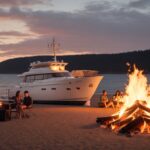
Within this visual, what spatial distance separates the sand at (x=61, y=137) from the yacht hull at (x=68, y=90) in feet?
34.7

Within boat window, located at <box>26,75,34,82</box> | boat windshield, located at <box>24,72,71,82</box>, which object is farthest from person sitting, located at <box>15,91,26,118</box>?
boat window, located at <box>26,75,34,82</box>

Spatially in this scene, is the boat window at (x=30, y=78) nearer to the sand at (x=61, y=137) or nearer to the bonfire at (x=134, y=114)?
the sand at (x=61, y=137)

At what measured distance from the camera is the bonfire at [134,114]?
49.0 feet

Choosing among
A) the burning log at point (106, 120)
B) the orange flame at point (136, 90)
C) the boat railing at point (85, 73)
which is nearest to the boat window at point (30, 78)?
the boat railing at point (85, 73)

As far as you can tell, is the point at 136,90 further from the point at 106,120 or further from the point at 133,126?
the point at 133,126

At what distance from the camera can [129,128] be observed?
48.8ft

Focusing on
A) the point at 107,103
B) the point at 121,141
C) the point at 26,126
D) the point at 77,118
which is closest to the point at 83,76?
the point at 107,103

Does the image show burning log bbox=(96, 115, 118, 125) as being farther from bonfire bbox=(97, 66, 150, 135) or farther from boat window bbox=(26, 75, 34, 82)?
boat window bbox=(26, 75, 34, 82)

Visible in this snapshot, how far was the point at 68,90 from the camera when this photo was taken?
29.4 m

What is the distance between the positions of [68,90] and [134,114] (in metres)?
14.2

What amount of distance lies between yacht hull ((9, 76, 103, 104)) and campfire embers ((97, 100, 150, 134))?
13110 millimetres

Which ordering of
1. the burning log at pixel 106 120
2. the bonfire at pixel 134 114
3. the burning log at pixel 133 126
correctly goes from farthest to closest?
the burning log at pixel 106 120, the bonfire at pixel 134 114, the burning log at pixel 133 126

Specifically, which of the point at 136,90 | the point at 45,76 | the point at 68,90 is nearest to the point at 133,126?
the point at 136,90

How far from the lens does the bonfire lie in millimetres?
14930
